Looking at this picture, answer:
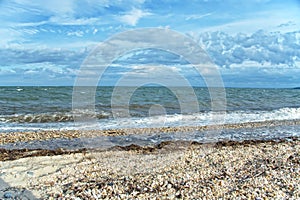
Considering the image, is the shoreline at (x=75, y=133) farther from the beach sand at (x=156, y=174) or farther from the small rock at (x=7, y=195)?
the small rock at (x=7, y=195)

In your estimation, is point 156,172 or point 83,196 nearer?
point 83,196

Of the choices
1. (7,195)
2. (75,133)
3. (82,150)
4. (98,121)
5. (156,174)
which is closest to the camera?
(7,195)

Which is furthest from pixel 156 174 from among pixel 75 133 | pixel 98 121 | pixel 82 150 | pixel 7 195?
pixel 98 121

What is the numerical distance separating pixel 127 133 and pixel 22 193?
8201 millimetres

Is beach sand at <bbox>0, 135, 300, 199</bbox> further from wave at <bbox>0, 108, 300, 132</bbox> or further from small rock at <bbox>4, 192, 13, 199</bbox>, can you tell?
wave at <bbox>0, 108, 300, 132</bbox>

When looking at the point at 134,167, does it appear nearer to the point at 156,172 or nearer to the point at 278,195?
the point at 156,172

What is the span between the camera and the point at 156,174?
6.51 meters

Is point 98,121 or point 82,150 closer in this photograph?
point 82,150

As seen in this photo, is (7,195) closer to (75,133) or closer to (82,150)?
(82,150)

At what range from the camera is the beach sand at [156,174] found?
5.47 metres

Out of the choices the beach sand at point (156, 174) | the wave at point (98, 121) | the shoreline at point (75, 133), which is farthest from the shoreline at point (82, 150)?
the wave at point (98, 121)

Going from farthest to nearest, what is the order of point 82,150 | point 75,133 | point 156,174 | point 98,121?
point 98,121, point 75,133, point 82,150, point 156,174

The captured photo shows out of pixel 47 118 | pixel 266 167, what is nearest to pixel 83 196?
pixel 266 167

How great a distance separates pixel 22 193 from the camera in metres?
5.69
